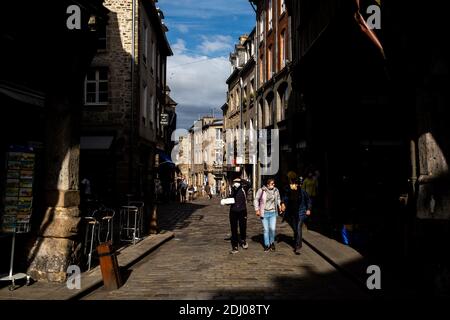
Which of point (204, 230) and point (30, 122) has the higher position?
point (30, 122)

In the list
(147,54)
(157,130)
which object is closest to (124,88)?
(147,54)

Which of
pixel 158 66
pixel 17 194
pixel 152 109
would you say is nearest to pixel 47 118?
pixel 17 194

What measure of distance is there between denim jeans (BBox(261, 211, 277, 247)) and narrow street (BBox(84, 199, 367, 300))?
1.00ft

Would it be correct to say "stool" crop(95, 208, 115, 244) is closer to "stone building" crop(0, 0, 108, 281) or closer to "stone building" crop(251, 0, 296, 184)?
"stone building" crop(0, 0, 108, 281)

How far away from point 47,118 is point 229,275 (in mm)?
4138

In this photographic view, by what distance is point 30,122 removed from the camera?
8430 millimetres

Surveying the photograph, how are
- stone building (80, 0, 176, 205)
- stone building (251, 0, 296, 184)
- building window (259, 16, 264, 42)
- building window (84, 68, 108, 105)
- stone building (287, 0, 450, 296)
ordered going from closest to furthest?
1. stone building (287, 0, 450, 296)
2. stone building (80, 0, 176, 205)
3. building window (84, 68, 108, 105)
4. stone building (251, 0, 296, 184)
5. building window (259, 16, 264, 42)

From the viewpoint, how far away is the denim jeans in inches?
409

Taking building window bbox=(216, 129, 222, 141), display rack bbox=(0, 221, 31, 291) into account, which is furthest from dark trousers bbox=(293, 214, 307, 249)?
building window bbox=(216, 129, 222, 141)

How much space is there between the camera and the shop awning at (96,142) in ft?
64.8

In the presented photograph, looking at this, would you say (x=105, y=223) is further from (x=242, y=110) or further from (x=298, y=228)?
(x=242, y=110)

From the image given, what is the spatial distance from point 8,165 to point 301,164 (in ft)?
46.4

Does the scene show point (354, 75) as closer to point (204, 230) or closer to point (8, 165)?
point (204, 230)
